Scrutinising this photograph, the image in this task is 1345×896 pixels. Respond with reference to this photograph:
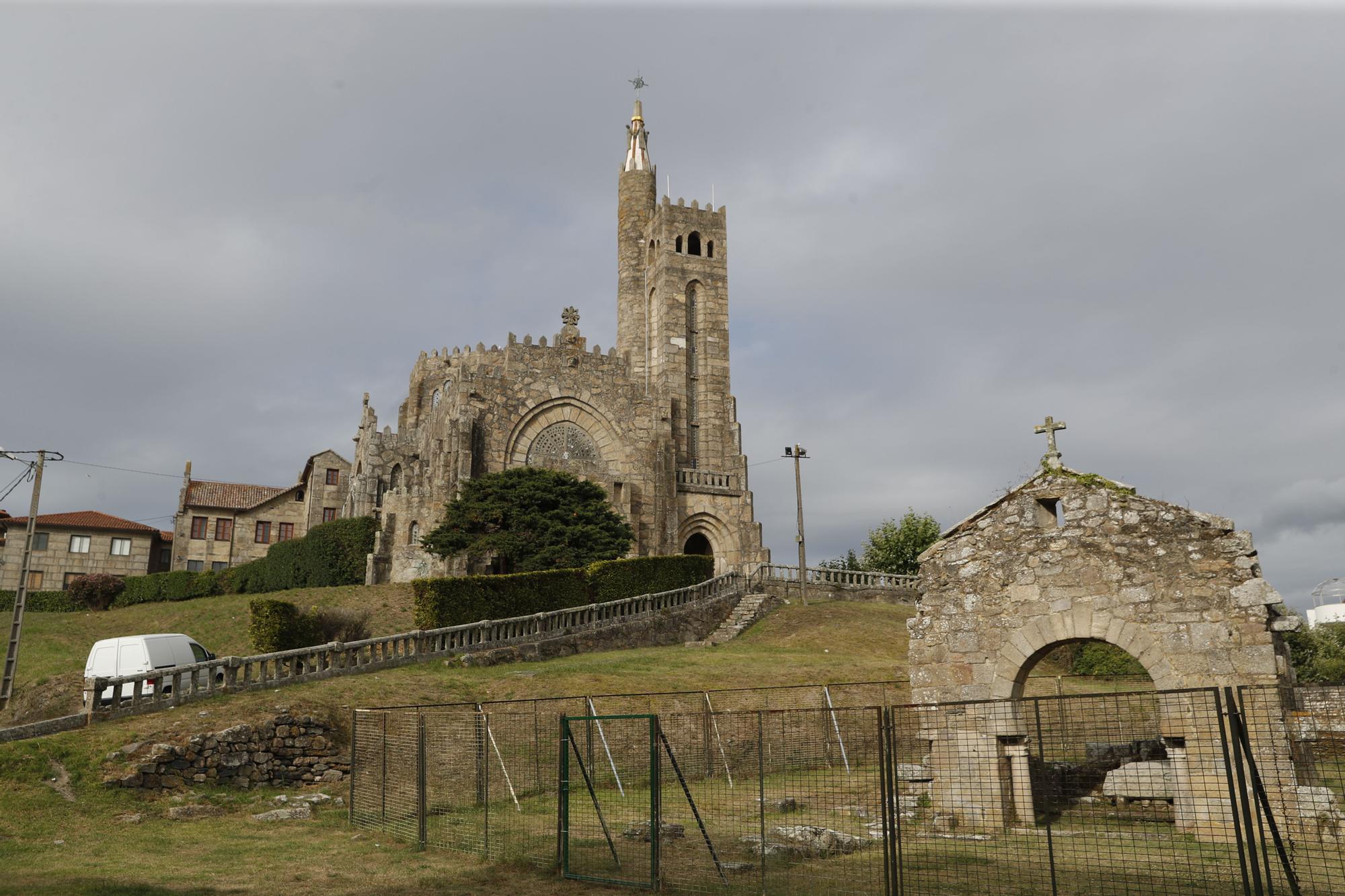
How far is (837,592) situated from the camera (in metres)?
39.3

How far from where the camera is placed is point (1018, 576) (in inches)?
507

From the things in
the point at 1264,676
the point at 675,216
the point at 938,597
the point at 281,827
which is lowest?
the point at 281,827

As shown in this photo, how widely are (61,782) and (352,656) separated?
8339 mm

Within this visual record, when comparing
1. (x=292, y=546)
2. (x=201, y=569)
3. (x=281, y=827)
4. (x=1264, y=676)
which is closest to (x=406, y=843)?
(x=281, y=827)

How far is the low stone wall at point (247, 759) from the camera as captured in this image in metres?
15.4

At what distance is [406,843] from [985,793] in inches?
280

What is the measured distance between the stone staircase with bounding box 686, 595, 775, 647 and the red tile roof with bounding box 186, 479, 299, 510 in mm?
42164

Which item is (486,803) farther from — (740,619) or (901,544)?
(901,544)

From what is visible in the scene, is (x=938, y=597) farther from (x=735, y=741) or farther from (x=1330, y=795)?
(x=735, y=741)

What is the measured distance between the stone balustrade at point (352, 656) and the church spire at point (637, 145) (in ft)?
108

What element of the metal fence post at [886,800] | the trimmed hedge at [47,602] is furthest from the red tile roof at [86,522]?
the metal fence post at [886,800]

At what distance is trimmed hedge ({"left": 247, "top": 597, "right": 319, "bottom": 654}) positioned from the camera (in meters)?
24.5

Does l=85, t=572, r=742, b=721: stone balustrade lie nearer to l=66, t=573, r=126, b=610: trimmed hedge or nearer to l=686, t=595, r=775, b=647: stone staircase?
l=686, t=595, r=775, b=647: stone staircase

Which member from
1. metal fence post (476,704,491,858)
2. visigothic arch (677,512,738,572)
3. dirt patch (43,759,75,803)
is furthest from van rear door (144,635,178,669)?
visigothic arch (677,512,738,572)
